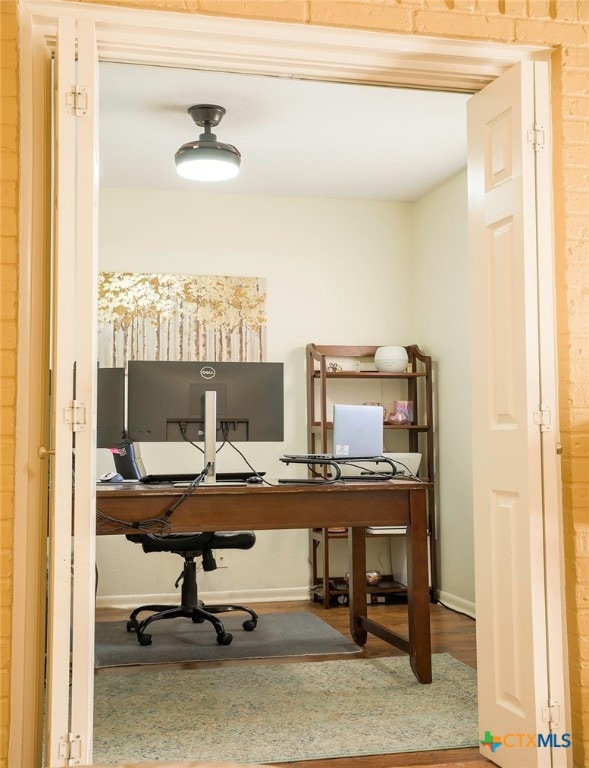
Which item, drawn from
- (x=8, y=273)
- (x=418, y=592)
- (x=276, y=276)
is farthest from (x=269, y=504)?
(x=276, y=276)

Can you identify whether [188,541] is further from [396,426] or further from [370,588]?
[396,426]

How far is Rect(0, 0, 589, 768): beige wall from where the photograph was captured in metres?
2.53

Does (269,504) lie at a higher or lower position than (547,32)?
lower

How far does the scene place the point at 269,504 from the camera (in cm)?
360

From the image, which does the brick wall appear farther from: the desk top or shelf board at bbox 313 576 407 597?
shelf board at bbox 313 576 407 597

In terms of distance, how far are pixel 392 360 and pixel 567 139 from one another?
3158 mm

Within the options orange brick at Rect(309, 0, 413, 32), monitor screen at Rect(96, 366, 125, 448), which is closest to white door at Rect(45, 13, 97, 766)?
orange brick at Rect(309, 0, 413, 32)

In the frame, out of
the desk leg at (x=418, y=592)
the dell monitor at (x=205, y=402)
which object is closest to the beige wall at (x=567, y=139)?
the desk leg at (x=418, y=592)

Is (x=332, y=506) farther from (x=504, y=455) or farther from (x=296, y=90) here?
(x=296, y=90)

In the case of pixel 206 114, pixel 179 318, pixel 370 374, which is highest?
pixel 206 114

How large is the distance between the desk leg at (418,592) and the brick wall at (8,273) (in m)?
2.03

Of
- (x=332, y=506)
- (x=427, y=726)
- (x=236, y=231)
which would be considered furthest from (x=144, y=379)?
(x=236, y=231)

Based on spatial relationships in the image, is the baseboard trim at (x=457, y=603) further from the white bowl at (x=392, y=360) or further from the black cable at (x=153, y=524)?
the black cable at (x=153, y=524)

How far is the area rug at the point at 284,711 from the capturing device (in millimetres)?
2918
